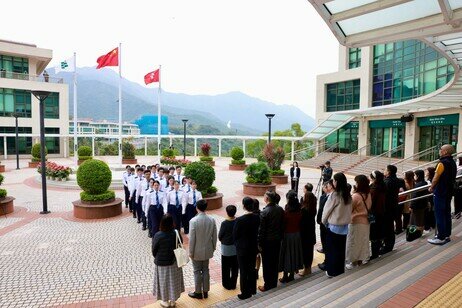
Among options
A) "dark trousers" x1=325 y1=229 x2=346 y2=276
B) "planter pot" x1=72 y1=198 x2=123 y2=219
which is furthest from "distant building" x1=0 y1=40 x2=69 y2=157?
"dark trousers" x1=325 y1=229 x2=346 y2=276

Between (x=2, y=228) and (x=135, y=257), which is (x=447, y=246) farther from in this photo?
Result: (x=2, y=228)

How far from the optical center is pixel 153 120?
8038 centimetres

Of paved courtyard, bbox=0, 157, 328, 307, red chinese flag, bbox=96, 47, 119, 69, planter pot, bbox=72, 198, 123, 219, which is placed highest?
red chinese flag, bbox=96, 47, 119, 69

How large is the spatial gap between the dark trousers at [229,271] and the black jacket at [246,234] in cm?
38

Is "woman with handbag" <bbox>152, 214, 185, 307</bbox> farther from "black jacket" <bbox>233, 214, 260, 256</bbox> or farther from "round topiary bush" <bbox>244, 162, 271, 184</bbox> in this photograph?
"round topiary bush" <bbox>244, 162, 271, 184</bbox>

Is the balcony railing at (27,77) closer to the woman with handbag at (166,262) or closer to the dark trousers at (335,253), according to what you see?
the woman with handbag at (166,262)

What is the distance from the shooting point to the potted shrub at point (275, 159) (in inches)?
653

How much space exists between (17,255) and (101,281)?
2581mm

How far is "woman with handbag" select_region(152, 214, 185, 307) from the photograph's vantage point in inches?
177

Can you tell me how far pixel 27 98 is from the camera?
3238cm

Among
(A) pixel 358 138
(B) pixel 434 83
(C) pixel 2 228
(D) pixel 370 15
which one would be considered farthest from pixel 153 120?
(D) pixel 370 15

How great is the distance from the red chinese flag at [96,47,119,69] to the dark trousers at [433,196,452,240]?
17370mm

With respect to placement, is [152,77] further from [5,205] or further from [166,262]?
[166,262]

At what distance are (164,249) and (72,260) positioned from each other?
3231 mm
